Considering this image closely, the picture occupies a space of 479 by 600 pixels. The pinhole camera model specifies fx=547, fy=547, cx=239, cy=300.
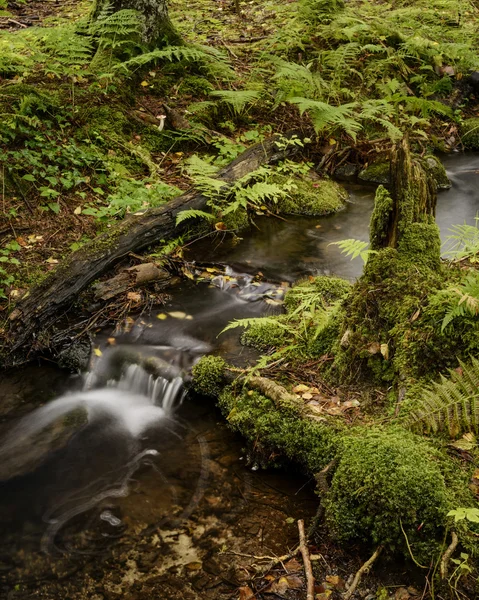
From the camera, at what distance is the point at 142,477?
421 centimetres

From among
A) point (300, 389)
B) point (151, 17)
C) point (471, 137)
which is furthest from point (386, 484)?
point (471, 137)

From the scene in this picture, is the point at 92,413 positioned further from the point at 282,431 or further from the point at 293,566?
the point at 293,566

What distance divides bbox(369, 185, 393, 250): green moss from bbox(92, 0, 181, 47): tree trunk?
6.34 metres

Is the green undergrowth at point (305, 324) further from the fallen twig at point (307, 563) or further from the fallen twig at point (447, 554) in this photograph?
the fallen twig at point (447, 554)

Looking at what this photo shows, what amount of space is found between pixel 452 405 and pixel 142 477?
235 cm

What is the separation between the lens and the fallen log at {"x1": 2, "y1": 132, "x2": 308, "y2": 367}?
5.19m

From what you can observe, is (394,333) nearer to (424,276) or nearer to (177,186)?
(424,276)

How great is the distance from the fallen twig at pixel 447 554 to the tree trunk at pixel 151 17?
8.54m

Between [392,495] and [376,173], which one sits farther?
[376,173]

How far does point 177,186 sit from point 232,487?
4620 mm

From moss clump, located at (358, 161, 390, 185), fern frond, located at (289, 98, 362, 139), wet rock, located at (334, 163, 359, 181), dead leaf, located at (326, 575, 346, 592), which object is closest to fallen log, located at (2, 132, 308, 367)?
fern frond, located at (289, 98, 362, 139)

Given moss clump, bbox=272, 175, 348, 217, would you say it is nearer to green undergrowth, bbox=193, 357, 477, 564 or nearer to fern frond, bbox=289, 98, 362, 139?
fern frond, bbox=289, 98, 362, 139

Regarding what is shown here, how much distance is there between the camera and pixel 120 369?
205 inches

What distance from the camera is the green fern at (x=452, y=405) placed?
315 centimetres
